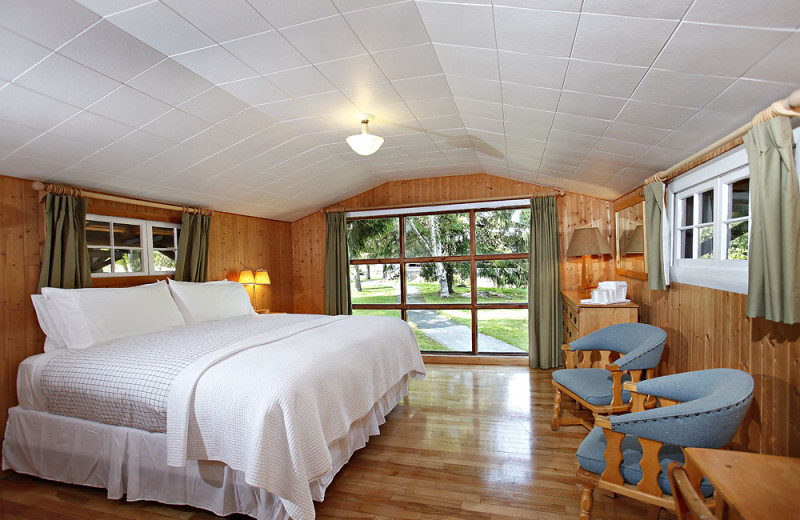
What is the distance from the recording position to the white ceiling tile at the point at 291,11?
5.46 feet

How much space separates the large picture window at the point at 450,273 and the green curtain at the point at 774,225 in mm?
3339

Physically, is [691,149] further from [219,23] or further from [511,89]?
[219,23]

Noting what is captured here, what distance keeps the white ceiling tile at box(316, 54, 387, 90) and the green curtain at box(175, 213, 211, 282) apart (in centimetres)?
250

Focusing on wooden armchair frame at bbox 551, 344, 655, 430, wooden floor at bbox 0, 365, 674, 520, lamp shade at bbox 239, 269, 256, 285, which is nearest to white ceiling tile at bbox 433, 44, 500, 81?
wooden armchair frame at bbox 551, 344, 655, 430

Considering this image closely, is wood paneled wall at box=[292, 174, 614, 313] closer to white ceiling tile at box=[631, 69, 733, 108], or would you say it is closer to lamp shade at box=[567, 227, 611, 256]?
lamp shade at box=[567, 227, 611, 256]

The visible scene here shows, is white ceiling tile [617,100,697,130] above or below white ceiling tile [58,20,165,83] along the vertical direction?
below

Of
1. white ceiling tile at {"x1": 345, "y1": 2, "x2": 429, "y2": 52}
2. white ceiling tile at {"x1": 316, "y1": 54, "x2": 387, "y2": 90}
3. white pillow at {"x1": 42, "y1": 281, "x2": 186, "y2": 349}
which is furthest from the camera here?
white pillow at {"x1": 42, "y1": 281, "x2": 186, "y2": 349}

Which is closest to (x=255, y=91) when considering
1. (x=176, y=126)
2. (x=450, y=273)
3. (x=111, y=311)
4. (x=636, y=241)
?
(x=176, y=126)

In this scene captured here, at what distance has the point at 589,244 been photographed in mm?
4133

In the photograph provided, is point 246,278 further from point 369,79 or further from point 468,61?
point 468,61

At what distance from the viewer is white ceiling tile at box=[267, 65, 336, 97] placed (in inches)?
90.5

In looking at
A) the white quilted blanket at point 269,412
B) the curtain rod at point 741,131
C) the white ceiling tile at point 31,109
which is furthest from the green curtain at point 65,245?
the curtain rod at point 741,131

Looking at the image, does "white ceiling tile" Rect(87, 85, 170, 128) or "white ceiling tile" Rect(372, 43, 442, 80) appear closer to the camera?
"white ceiling tile" Rect(372, 43, 442, 80)

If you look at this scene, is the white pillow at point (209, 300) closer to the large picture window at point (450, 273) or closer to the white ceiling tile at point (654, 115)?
the large picture window at point (450, 273)
